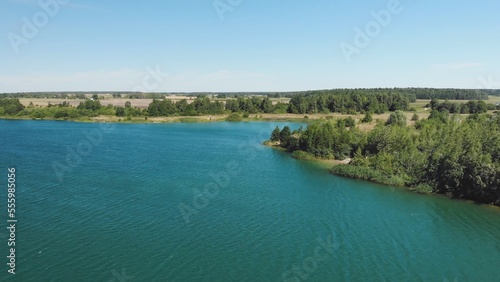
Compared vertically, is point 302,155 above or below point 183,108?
below

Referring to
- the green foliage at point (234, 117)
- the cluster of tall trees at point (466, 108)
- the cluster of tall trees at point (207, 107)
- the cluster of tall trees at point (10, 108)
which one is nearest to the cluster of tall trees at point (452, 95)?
the cluster of tall trees at point (466, 108)

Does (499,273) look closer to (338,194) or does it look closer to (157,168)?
(338,194)

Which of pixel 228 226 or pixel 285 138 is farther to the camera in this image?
pixel 285 138

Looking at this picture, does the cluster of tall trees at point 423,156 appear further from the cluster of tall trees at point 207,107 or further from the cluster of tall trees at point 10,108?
the cluster of tall trees at point 10,108

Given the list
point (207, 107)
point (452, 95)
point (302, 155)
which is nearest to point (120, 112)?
point (207, 107)

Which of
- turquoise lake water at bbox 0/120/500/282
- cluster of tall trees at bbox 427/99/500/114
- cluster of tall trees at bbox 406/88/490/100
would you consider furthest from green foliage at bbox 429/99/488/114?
turquoise lake water at bbox 0/120/500/282

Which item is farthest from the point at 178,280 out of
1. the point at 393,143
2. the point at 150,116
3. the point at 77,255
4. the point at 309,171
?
the point at 150,116

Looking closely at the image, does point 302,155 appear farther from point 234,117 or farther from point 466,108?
point 466,108
